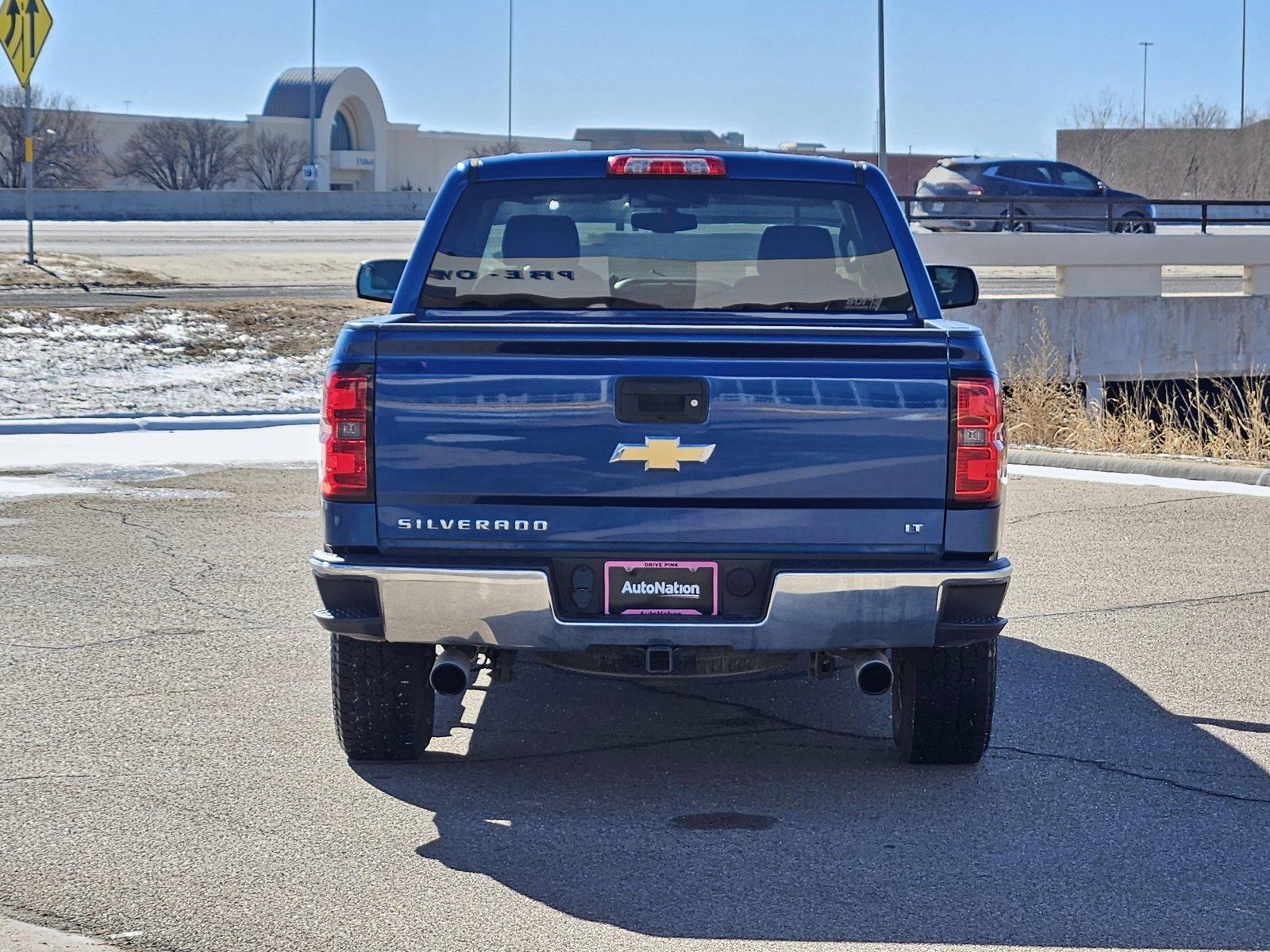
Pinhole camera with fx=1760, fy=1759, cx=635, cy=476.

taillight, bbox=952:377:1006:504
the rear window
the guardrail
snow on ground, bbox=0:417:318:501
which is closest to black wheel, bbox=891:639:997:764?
A: taillight, bbox=952:377:1006:504

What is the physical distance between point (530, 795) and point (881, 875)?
126cm

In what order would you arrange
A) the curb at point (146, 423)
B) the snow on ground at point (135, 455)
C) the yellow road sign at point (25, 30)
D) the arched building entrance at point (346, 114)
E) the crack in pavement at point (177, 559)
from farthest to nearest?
the arched building entrance at point (346, 114)
the yellow road sign at point (25, 30)
the curb at point (146, 423)
the snow on ground at point (135, 455)
the crack in pavement at point (177, 559)

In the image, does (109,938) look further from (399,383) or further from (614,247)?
(614,247)

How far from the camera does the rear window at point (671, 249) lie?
6301 millimetres

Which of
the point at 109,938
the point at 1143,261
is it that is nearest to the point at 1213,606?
the point at 109,938

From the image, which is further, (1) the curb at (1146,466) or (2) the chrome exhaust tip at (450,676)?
(1) the curb at (1146,466)

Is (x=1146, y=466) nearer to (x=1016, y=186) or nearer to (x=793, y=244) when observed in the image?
(x=793, y=244)

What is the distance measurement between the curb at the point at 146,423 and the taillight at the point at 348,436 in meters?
11.1

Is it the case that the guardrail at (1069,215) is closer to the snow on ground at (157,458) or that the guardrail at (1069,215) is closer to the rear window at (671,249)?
the snow on ground at (157,458)

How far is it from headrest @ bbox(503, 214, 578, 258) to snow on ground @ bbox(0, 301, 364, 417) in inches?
427

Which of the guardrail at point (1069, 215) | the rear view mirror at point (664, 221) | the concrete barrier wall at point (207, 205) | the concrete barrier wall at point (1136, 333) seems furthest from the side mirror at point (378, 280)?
the concrete barrier wall at point (207, 205)

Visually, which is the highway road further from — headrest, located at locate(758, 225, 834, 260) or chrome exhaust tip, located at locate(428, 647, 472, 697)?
chrome exhaust tip, located at locate(428, 647, 472, 697)

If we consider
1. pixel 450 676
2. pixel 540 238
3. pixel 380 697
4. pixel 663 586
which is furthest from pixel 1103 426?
pixel 450 676

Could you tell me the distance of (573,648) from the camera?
5195mm
